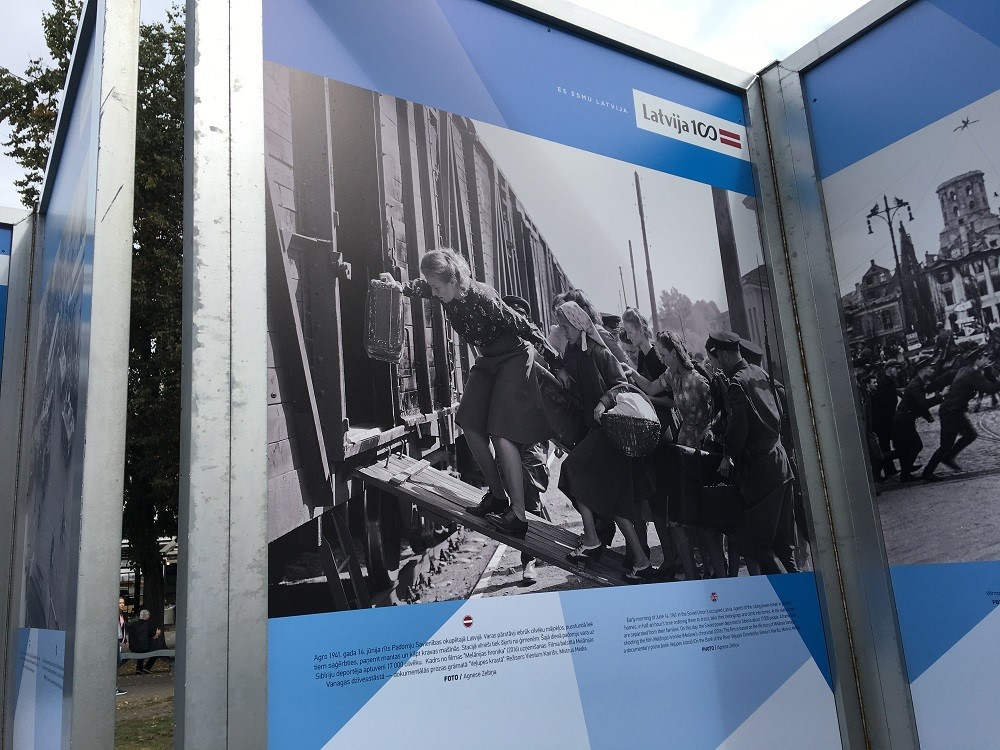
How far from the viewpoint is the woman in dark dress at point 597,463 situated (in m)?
2.44

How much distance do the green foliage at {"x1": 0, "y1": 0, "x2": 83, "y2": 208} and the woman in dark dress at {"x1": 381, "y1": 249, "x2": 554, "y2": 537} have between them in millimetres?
11067

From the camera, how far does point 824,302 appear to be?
3061 mm

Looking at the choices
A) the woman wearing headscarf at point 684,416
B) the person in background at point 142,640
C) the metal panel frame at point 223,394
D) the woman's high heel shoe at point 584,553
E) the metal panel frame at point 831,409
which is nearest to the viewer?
the metal panel frame at point 223,394

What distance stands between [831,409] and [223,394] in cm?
223

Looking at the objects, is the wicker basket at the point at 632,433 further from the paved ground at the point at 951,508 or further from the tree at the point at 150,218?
the tree at the point at 150,218

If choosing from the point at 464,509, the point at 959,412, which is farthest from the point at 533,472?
the point at 959,412

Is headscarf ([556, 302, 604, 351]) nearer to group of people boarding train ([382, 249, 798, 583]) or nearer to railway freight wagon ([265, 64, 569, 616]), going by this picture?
group of people boarding train ([382, 249, 798, 583])

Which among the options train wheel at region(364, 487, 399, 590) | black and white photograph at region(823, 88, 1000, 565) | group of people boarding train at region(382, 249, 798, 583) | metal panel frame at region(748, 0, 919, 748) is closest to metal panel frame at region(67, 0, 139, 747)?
train wheel at region(364, 487, 399, 590)

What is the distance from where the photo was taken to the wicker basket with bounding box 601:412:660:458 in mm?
2562

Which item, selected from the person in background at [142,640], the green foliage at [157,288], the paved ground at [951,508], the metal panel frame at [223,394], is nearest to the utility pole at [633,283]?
the paved ground at [951,508]

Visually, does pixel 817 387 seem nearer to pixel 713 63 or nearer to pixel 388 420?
pixel 713 63

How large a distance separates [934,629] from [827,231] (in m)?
1.45

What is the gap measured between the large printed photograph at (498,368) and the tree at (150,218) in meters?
9.14

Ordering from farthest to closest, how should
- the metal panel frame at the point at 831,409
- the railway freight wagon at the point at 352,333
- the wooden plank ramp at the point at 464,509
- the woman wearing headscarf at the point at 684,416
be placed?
the metal panel frame at the point at 831,409 < the woman wearing headscarf at the point at 684,416 < the wooden plank ramp at the point at 464,509 < the railway freight wagon at the point at 352,333
